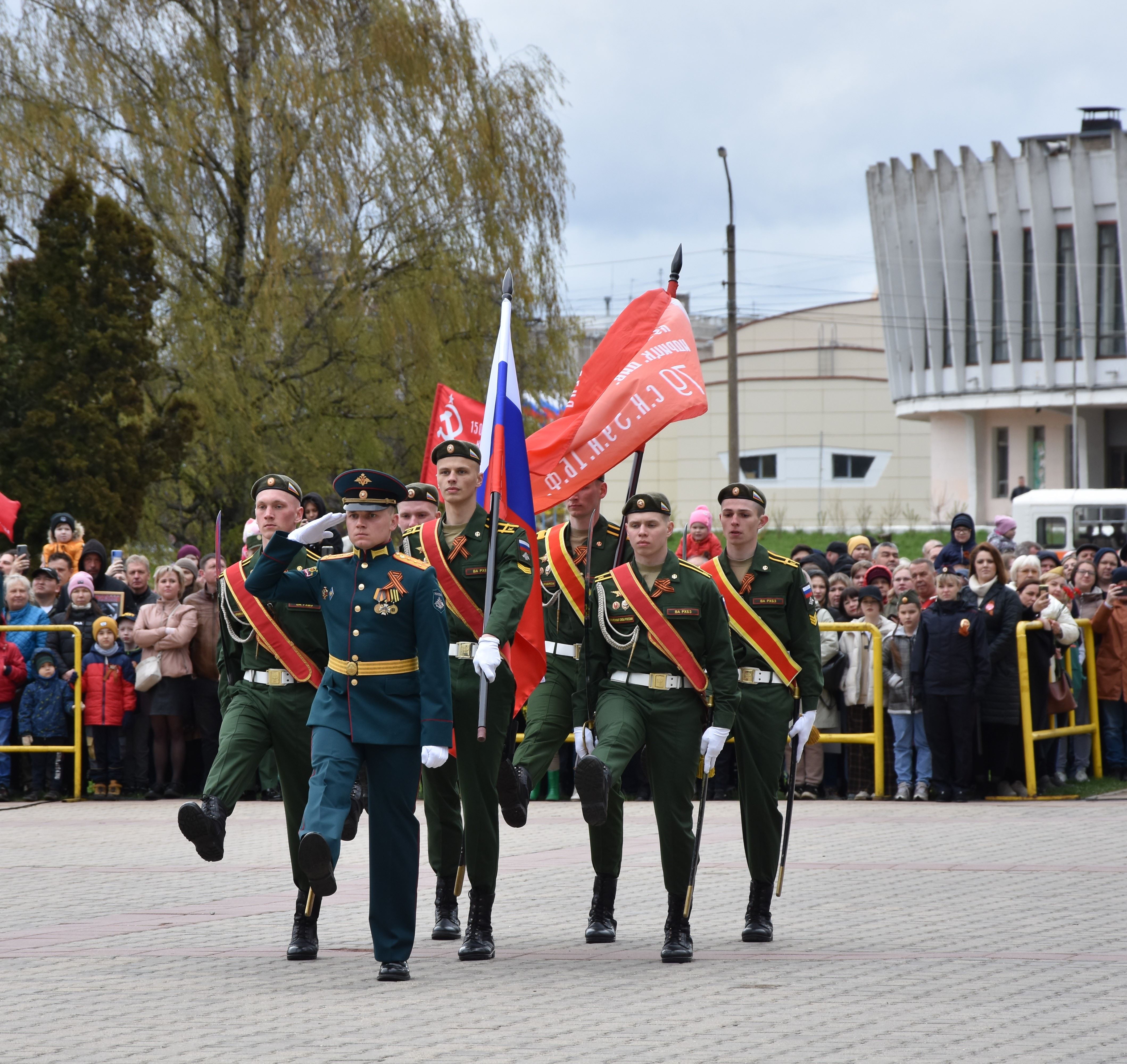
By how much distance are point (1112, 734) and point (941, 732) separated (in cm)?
197

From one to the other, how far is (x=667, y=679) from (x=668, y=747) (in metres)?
0.30

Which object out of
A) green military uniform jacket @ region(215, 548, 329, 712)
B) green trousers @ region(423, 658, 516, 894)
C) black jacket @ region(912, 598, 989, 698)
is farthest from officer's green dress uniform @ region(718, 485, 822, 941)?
black jacket @ region(912, 598, 989, 698)

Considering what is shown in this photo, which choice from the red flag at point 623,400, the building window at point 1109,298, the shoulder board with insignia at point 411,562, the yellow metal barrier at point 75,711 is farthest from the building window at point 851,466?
the shoulder board with insignia at point 411,562

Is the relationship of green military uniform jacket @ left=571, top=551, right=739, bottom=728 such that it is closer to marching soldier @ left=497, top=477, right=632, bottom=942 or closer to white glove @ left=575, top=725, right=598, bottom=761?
white glove @ left=575, top=725, right=598, bottom=761

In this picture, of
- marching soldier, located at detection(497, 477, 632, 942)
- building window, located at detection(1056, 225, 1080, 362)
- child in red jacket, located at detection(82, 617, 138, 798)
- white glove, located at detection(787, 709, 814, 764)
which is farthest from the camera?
building window, located at detection(1056, 225, 1080, 362)

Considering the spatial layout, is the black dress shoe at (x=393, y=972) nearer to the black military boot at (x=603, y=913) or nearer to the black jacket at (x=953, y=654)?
the black military boot at (x=603, y=913)

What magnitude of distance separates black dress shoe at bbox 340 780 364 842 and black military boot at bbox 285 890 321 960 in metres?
0.38

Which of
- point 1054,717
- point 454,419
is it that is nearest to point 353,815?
point 454,419

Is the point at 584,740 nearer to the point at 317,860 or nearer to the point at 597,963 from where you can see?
the point at 597,963

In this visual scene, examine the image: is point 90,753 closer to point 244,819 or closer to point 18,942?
point 244,819

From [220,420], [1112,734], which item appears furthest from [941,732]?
[220,420]

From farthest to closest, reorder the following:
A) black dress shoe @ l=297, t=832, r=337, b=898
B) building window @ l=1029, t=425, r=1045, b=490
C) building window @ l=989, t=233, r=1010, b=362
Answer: building window @ l=1029, t=425, r=1045, b=490 < building window @ l=989, t=233, r=1010, b=362 < black dress shoe @ l=297, t=832, r=337, b=898

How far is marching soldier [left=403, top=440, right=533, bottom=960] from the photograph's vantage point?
24.4ft

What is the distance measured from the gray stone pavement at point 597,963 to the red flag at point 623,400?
223cm
